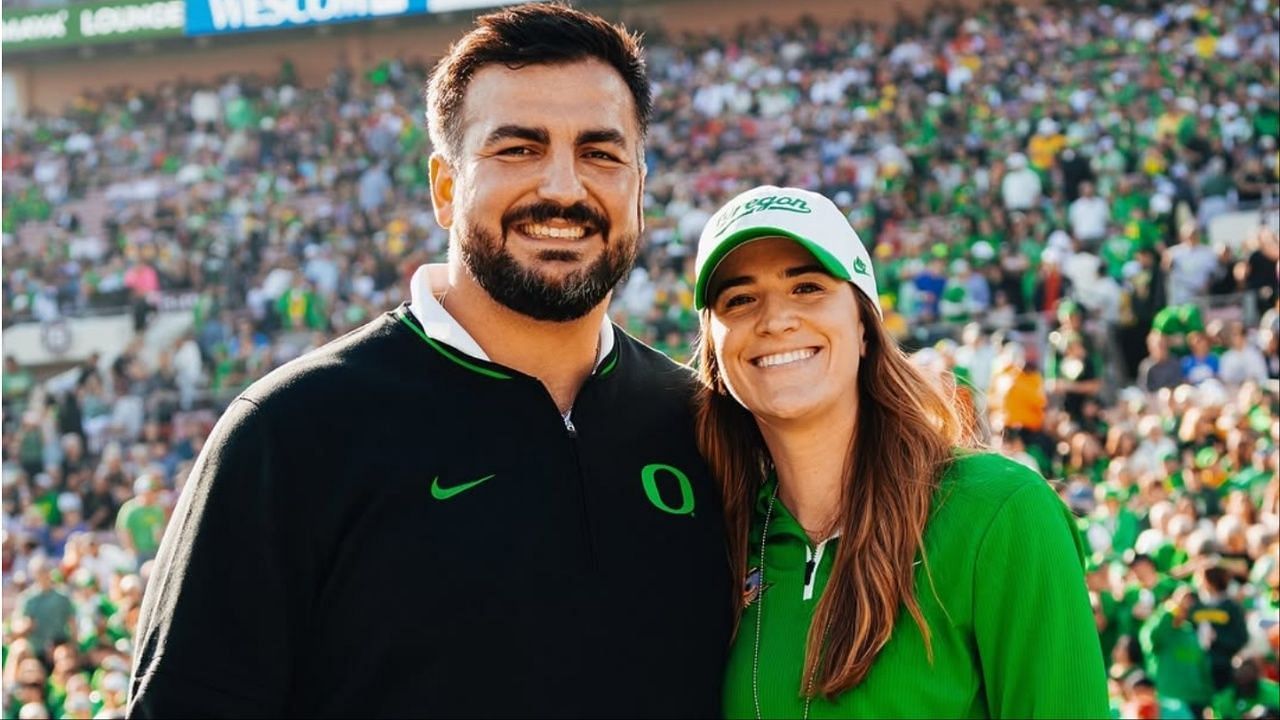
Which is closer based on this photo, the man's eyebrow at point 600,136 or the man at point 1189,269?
the man's eyebrow at point 600,136

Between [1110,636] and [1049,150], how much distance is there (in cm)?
992

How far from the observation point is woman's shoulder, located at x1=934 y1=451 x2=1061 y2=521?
2469 mm

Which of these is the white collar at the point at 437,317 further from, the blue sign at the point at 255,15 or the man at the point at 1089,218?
the blue sign at the point at 255,15

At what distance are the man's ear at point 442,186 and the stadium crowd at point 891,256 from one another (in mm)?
4676

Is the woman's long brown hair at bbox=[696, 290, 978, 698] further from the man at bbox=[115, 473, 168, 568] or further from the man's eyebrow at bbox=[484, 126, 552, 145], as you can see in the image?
the man at bbox=[115, 473, 168, 568]

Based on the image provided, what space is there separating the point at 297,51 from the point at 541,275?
81.6ft

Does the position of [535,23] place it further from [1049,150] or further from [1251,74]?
[1251,74]

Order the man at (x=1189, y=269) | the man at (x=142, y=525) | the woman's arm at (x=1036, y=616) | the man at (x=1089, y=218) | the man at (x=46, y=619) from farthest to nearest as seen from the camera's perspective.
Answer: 1. the man at (x=1089, y=218)
2. the man at (x=1189, y=269)
3. the man at (x=142, y=525)
4. the man at (x=46, y=619)
5. the woman's arm at (x=1036, y=616)

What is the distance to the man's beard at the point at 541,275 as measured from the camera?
2629mm

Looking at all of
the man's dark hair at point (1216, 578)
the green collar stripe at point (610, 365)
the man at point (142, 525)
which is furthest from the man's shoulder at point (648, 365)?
the man at point (142, 525)

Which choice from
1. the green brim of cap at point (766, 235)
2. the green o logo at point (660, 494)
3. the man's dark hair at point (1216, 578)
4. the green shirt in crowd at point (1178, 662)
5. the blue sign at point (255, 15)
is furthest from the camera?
the blue sign at point (255, 15)

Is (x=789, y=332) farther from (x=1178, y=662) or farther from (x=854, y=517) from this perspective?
(x=1178, y=662)

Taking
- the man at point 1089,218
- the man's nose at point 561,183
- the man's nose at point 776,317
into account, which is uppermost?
the man's nose at point 561,183

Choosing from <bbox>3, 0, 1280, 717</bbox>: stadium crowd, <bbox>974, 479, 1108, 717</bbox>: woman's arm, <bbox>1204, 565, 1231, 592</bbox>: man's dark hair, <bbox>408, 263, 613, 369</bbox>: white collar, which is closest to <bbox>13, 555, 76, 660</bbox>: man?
<bbox>3, 0, 1280, 717</bbox>: stadium crowd
